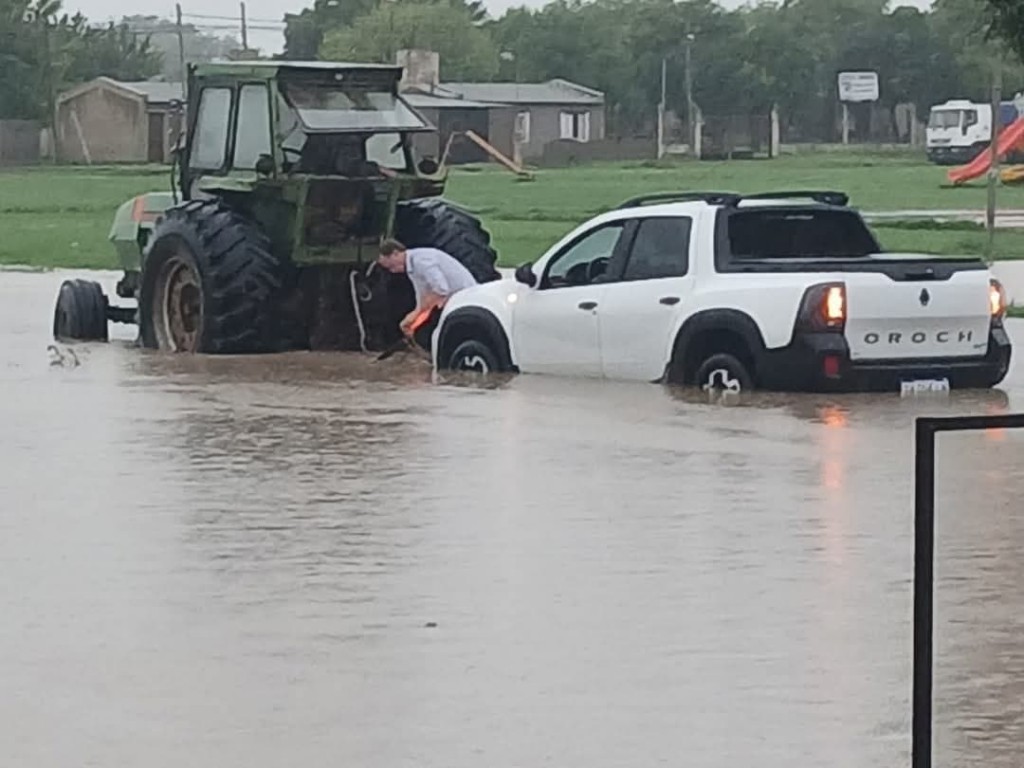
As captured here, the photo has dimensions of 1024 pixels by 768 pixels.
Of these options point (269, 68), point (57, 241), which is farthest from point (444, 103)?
point (269, 68)

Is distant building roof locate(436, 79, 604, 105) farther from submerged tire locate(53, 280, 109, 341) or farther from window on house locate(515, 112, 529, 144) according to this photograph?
submerged tire locate(53, 280, 109, 341)

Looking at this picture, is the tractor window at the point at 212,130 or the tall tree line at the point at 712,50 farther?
the tall tree line at the point at 712,50

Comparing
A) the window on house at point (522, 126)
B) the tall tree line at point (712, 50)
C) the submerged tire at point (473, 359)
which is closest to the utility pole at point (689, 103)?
the tall tree line at point (712, 50)

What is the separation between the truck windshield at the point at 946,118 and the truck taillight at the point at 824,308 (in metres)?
78.2

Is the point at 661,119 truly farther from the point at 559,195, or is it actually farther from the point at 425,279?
the point at 425,279

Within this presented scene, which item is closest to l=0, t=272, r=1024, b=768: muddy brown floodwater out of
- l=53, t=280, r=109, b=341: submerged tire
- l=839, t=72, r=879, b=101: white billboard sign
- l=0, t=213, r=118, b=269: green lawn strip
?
l=53, t=280, r=109, b=341: submerged tire

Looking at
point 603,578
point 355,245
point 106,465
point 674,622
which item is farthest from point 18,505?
point 355,245

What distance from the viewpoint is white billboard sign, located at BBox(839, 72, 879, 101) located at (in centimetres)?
10177

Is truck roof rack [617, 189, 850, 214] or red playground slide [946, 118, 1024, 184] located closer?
truck roof rack [617, 189, 850, 214]

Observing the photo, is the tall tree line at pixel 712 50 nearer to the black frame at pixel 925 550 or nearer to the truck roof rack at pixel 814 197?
the truck roof rack at pixel 814 197

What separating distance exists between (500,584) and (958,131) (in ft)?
278

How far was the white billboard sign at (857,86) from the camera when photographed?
334 feet

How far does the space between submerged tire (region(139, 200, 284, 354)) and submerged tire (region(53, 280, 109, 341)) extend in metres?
1.88

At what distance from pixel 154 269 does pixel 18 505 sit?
9083mm
